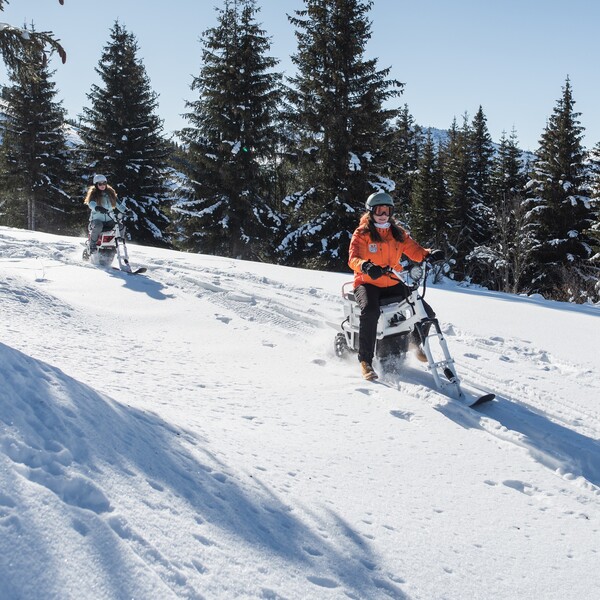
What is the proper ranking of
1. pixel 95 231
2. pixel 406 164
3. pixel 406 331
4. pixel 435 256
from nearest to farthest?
1. pixel 435 256
2. pixel 406 331
3. pixel 95 231
4. pixel 406 164

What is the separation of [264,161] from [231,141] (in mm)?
1781

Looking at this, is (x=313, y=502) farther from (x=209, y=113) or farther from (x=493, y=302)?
(x=209, y=113)

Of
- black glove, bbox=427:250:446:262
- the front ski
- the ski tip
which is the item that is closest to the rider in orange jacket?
black glove, bbox=427:250:446:262

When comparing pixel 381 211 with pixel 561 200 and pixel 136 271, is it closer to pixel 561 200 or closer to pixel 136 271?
pixel 136 271

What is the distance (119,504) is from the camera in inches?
83.8

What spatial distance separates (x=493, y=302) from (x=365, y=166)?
1241 cm

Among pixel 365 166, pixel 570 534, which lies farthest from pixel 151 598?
pixel 365 166

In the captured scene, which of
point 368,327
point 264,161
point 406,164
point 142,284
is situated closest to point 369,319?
point 368,327

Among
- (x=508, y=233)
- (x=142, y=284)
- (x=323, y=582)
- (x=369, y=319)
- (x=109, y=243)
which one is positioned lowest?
(x=323, y=582)

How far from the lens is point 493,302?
9594 millimetres

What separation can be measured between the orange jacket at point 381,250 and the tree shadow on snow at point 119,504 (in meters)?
3.08

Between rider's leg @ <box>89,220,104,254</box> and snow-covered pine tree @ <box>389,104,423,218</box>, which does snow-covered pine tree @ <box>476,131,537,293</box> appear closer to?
snow-covered pine tree @ <box>389,104,423,218</box>

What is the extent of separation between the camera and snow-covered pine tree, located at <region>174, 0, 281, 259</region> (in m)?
22.2

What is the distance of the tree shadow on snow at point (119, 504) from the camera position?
177 cm
